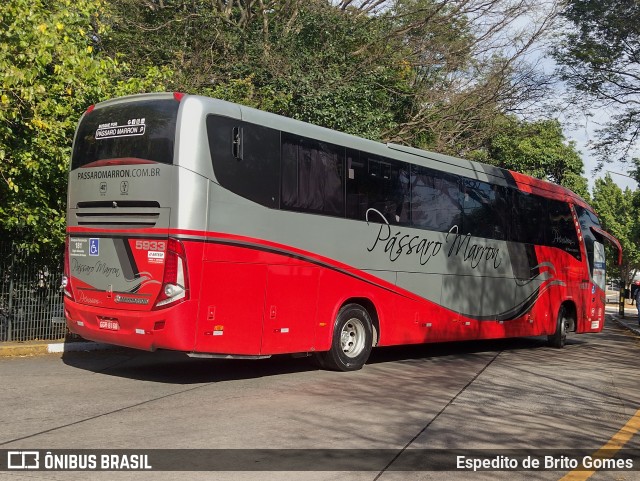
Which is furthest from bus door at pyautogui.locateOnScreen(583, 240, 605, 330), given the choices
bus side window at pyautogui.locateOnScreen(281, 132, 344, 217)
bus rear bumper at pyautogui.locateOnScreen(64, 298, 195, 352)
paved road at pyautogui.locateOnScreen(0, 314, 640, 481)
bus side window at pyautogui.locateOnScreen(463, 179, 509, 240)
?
bus rear bumper at pyautogui.locateOnScreen(64, 298, 195, 352)

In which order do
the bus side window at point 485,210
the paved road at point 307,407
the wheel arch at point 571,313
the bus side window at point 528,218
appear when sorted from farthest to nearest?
the wheel arch at point 571,313, the bus side window at point 528,218, the bus side window at point 485,210, the paved road at point 307,407

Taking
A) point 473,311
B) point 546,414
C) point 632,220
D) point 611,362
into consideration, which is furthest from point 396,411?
point 632,220

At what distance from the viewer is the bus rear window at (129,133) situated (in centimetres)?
836

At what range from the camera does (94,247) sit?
9016mm

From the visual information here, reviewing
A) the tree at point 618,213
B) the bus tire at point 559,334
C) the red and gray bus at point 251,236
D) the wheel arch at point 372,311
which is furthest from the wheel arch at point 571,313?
the tree at point 618,213

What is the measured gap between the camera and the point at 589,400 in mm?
8898

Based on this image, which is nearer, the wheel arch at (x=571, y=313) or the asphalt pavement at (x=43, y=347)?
the asphalt pavement at (x=43, y=347)

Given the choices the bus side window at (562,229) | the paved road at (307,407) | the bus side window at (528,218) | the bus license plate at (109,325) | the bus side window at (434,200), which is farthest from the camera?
the bus side window at (562,229)

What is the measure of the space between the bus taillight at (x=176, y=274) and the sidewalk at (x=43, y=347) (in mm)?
4770

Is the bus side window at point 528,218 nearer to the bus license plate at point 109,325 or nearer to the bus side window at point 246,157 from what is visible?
the bus side window at point 246,157

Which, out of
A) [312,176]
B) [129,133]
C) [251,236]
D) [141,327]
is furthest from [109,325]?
[312,176]

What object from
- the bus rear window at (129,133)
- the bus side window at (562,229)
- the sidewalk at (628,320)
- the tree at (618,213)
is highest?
the tree at (618,213)

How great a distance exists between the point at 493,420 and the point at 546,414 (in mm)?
871

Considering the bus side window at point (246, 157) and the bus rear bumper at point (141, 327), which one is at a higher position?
the bus side window at point (246, 157)
